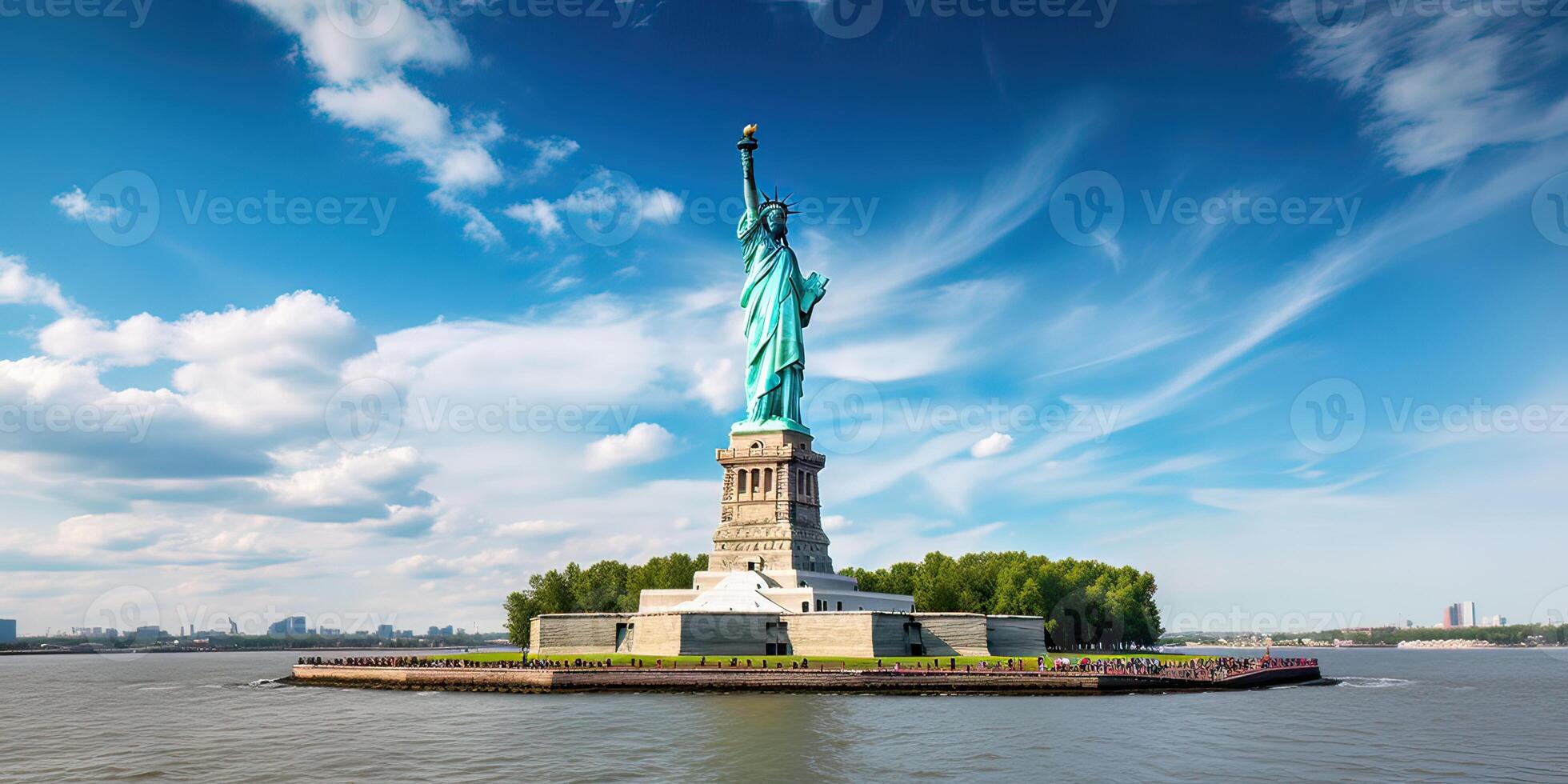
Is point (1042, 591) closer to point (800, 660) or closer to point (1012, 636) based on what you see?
point (1012, 636)

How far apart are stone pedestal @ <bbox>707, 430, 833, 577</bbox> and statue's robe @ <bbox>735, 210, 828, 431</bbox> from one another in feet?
8.88

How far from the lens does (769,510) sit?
9150 cm

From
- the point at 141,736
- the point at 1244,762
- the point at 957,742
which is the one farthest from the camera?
the point at 141,736

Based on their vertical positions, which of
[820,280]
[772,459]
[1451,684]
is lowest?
[1451,684]

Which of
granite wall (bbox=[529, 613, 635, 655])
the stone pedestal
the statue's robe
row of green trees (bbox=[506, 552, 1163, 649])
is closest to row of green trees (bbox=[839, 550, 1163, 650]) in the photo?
row of green trees (bbox=[506, 552, 1163, 649])

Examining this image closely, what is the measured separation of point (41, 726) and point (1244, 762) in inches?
2272

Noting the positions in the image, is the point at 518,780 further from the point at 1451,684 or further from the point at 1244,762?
the point at 1451,684

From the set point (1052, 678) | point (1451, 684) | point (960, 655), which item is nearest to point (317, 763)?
point (1052, 678)

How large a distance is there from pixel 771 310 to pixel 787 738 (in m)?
56.5

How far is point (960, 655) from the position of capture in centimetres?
8106

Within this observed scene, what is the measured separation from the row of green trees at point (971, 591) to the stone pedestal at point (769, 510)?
18.9 m

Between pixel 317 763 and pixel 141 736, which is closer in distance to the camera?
pixel 317 763

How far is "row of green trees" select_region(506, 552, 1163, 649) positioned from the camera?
10894cm

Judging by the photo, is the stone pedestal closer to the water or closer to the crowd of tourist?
the crowd of tourist
